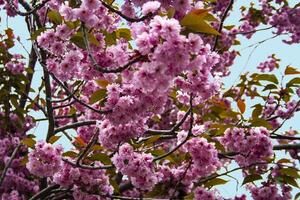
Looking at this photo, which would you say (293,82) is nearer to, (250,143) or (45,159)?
(250,143)

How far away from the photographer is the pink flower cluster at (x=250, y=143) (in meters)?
4.30

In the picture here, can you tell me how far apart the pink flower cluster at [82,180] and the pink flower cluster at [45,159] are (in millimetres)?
115

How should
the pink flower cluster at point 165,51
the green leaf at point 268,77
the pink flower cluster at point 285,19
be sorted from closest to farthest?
the pink flower cluster at point 165,51
the green leaf at point 268,77
the pink flower cluster at point 285,19

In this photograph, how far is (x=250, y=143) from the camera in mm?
4305

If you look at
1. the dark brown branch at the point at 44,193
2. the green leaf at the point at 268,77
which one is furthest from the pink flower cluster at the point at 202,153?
the dark brown branch at the point at 44,193

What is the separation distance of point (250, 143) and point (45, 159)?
1.93 m

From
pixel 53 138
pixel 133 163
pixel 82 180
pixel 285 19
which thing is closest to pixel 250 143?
pixel 133 163

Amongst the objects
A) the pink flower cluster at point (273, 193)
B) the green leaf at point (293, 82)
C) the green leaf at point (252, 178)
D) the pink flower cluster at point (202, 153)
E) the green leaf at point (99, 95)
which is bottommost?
the pink flower cluster at point (273, 193)

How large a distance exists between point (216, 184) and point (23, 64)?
407 cm

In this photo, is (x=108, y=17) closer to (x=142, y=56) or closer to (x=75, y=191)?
(x=142, y=56)

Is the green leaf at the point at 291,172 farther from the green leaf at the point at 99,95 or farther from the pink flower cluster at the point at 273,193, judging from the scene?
the green leaf at the point at 99,95

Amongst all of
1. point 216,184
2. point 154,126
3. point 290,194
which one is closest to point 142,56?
point 216,184

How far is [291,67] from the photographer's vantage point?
191 inches

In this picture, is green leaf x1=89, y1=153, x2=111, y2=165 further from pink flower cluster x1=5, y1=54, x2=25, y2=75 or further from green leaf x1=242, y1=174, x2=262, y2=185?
pink flower cluster x1=5, y1=54, x2=25, y2=75
